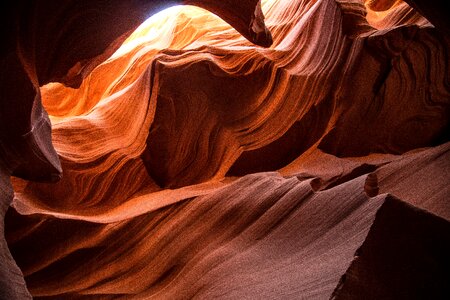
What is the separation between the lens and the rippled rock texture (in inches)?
133

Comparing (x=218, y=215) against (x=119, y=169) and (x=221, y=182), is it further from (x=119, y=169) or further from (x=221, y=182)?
(x=119, y=169)

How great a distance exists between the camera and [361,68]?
657 cm

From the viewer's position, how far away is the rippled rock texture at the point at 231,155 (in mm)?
3367

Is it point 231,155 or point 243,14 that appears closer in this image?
point 243,14

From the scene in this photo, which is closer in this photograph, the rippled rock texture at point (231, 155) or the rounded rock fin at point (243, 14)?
the rippled rock texture at point (231, 155)

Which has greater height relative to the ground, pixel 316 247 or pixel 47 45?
pixel 47 45

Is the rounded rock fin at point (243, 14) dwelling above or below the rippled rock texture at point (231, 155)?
above

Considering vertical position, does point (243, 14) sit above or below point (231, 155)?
above

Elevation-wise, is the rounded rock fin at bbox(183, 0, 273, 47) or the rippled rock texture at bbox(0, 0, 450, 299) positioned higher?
the rounded rock fin at bbox(183, 0, 273, 47)

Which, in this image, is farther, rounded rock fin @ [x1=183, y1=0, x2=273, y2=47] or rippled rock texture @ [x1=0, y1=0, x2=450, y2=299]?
rounded rock fin @ [x1=183, y1=0, x2=273, y2=47]

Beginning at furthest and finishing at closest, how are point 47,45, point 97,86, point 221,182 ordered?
point 97,86 < point 221,182 < point 47,45

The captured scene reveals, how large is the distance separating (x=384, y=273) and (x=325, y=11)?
4943 mm

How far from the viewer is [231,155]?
19.9ft

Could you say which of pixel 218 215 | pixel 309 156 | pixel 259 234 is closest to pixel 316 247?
pixel 259 234
